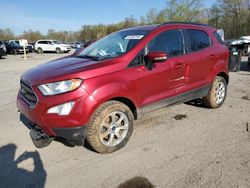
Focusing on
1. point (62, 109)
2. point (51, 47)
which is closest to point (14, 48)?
point (51, 47)

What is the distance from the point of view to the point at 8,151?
4055 millimetres

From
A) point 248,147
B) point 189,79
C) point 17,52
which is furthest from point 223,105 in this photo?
point 17,52

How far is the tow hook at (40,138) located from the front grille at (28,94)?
43 cm

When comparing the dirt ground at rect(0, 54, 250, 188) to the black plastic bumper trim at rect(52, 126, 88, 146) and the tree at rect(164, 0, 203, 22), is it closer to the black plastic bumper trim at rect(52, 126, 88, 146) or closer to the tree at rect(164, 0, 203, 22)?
the black plastic bumper trim at rect(52, 126, 88, 146)

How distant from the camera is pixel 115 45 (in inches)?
183

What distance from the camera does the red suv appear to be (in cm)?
348

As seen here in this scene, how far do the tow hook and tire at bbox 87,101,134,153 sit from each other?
63 cm

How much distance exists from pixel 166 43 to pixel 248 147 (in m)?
2.11

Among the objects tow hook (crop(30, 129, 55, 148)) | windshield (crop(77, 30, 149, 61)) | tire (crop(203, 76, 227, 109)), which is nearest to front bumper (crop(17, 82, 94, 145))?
tow hook (crop(30, 129, 55, 148))

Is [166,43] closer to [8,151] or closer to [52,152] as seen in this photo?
[52,152]

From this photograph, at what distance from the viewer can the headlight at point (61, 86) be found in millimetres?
3459

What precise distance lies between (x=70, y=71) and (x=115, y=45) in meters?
1.31

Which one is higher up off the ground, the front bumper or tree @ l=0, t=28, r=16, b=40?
tree @ l=0, t=28, r=16, b=40

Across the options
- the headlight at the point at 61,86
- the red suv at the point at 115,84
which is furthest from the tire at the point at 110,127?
the headlight at the point at 61,86
